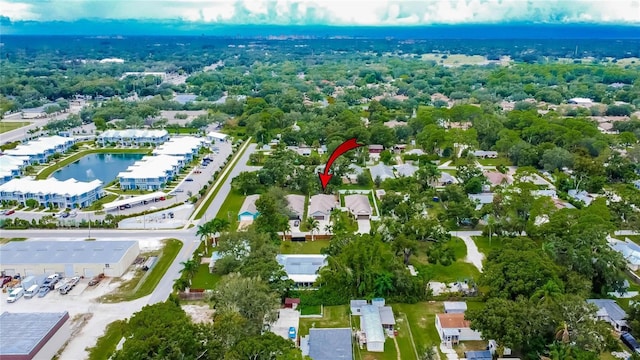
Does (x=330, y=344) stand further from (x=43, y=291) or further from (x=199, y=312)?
(x=43, y=291)

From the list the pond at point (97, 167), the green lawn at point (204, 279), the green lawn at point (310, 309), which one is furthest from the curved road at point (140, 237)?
the pond at point (97, 167)

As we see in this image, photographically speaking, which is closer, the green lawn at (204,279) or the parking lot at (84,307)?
the parking lot at (84,307)

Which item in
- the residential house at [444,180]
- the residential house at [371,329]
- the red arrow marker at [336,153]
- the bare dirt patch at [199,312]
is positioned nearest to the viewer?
the residential house at [371,329]

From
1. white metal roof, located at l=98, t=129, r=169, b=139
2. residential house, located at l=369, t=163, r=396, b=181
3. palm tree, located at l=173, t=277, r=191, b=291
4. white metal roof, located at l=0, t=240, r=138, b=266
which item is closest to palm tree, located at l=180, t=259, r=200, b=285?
palm tree, located at l=173, t=277, r=191, b=291

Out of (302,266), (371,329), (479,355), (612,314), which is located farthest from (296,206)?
(612,314)

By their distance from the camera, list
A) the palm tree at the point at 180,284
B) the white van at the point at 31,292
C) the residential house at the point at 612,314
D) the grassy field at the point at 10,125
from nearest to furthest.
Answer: the residential house at the point at 612,314
the palm tree at the point at 180,284
the white van at the point at 31,292
the grassy field at the point at 10,125

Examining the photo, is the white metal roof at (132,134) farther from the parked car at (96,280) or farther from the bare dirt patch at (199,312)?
the bare dirt patch at (199,312)

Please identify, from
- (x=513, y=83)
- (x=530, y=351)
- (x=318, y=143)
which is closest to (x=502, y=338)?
(x=530, y=351)
